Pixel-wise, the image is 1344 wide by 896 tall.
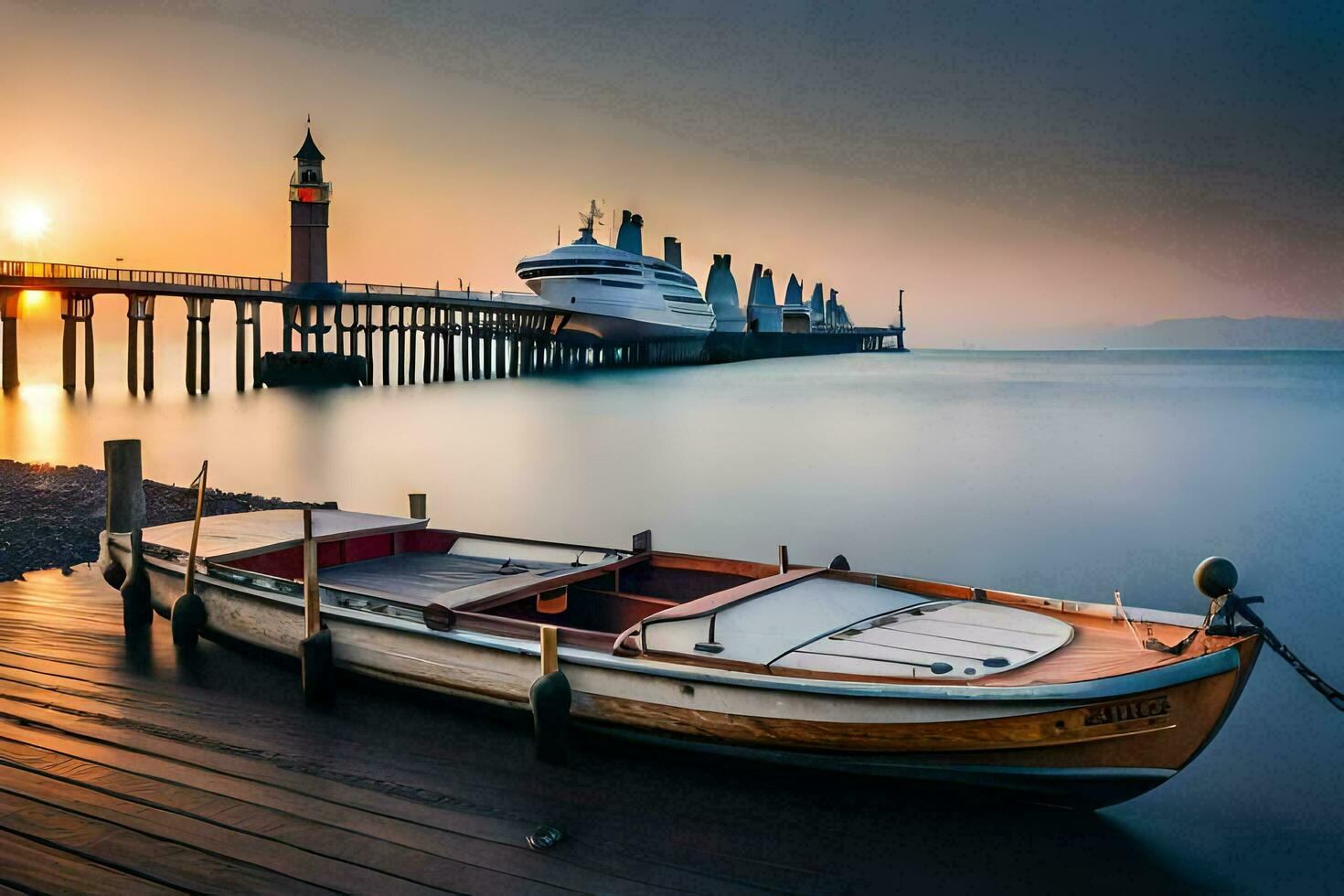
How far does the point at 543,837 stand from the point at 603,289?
7594 cm

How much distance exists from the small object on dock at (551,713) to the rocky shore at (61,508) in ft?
25.0

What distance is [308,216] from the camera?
179 feet

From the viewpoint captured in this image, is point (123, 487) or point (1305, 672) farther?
point (123, 487)

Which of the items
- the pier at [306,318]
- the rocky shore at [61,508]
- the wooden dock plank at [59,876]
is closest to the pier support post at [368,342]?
the pier at [306,318]

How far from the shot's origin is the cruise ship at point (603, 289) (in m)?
78.9

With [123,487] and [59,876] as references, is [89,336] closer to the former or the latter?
[123,487]

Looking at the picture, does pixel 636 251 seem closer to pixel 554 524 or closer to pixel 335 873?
pixel 554 524

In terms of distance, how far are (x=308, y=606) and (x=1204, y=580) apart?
5.97 metres

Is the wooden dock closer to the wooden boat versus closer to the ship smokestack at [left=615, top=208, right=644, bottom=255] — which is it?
the wooden boat

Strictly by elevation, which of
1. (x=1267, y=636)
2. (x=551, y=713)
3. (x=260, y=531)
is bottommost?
(x=551, y=713)

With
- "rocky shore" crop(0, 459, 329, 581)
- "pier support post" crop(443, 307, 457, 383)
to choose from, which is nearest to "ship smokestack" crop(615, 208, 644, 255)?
"pier support post" crop(443, 307, 457, 383)

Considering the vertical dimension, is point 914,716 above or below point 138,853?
above

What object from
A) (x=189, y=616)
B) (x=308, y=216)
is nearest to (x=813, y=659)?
(x=189, y=616)

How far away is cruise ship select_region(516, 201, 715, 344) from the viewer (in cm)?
7888
